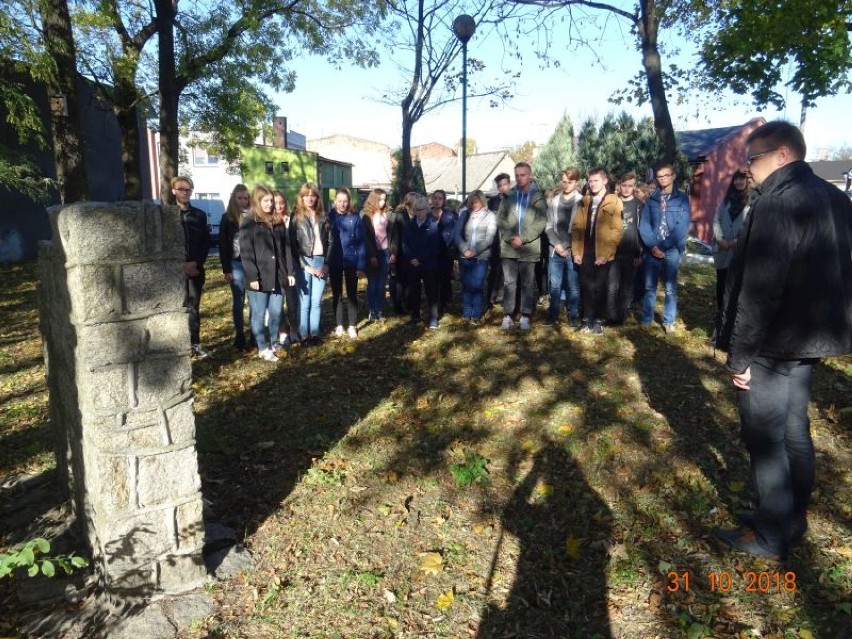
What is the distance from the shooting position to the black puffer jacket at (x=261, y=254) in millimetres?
6609

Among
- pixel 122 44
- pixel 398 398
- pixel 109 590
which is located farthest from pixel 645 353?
pixel 122 44

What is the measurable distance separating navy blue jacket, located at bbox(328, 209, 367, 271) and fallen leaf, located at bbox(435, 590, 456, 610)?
5.21 m

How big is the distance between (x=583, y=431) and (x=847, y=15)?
11.3 m

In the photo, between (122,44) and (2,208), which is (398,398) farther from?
(2,208)

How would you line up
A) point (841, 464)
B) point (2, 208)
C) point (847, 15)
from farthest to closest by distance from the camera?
point (2, 208), point (847, 15), point (841, 464)

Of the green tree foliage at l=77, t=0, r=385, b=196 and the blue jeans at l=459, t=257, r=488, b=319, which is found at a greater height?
the green tree foliage at l=77, t=0, r=385, b=196

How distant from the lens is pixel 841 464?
4465mm

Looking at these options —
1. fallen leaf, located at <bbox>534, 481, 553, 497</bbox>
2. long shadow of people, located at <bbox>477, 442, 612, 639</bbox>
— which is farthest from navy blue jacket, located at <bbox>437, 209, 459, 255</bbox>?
fallen leaf, located at <bbox>534, 481, 553, 497</bbox>

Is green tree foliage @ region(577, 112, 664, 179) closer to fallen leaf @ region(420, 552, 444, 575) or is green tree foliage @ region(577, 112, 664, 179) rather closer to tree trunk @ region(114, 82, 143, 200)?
tree trunk @ region(114, 82, 143, 200)

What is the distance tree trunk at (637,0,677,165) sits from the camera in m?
13.3

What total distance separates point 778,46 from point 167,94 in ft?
43.8

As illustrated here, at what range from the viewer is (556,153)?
2938cm

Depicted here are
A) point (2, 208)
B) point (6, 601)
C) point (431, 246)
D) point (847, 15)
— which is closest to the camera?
point (6, 601)
